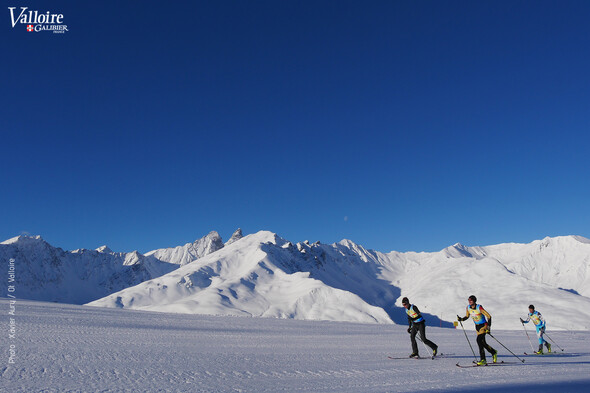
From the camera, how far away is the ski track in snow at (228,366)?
8102 millimetres

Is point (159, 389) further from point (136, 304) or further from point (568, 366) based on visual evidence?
point (136, 304)

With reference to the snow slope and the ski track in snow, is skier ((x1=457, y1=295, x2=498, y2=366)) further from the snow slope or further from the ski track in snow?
the snow slope

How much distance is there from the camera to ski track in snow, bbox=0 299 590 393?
8102 millimetres

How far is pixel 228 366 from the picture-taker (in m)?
10.1

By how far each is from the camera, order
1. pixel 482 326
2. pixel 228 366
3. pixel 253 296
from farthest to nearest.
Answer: pixel 253 296
pixel 482 326
pixel 228 366

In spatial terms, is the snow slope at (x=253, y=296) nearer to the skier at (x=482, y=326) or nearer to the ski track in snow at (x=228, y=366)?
the ski track in snow at (x=228, y=366)

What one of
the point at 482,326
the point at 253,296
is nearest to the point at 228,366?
the point at 482,326

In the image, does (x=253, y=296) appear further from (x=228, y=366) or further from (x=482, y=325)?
(x=228, y=366)

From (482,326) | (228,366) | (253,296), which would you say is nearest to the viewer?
(228,366)

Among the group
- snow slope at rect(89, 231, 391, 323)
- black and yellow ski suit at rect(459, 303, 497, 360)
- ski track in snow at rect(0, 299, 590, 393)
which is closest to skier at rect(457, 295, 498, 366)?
black and yellow ski suit at rect(459, 303, 497, 360)

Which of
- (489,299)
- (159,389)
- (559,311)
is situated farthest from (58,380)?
(489,299)

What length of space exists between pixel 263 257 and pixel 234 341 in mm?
182551

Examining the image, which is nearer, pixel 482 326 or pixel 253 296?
pixel 482 326

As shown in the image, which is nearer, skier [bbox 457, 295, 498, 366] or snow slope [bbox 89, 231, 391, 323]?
skier [bbox 457, 295, 498, 366]
